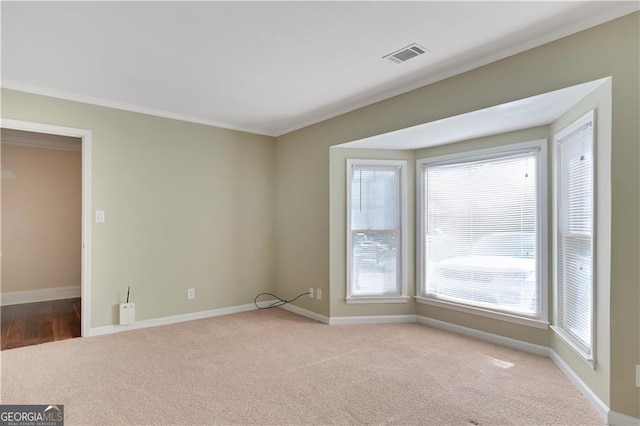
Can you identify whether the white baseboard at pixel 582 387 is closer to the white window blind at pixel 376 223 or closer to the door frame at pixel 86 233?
the white window blind at pixel 376 223

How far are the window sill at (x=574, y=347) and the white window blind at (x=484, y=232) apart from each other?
282mm

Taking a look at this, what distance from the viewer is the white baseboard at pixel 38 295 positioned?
529cm

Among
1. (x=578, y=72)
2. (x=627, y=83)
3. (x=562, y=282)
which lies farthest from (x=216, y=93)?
(x=562, y=282)

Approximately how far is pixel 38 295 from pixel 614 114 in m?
7.21

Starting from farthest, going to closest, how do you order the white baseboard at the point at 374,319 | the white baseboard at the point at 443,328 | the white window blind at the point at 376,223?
the white window blind at the point at 376,223, the white baseboard at the point at 374,319, the white baseboard at the point at 443,328

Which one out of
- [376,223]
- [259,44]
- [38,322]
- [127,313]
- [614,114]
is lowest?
[38,322]

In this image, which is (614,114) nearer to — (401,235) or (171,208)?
(401,235)

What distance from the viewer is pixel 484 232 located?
379cm

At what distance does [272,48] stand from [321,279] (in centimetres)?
276

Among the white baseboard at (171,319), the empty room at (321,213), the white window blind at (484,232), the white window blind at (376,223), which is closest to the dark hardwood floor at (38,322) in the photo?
the empty room at (321,213)

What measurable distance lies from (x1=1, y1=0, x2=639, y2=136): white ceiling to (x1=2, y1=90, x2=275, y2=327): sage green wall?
44 centimetres

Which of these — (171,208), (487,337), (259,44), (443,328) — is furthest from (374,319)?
(259,44)

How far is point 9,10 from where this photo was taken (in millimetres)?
2199

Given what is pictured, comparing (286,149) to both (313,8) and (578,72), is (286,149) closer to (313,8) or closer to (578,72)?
(313,8)
